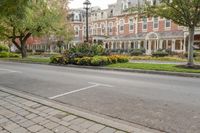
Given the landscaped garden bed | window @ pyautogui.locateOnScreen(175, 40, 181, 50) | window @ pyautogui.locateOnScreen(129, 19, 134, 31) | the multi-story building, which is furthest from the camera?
window @ pyautogui.locateOnScreen(129, 19, 134, 31)

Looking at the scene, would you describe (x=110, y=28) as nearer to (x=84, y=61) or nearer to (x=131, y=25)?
(x=131, y=25)

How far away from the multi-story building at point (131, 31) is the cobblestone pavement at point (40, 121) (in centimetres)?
2156

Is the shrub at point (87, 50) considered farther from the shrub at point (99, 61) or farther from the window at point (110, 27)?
the window at point (110, 27)

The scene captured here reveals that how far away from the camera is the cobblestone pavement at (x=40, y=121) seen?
4.85 m

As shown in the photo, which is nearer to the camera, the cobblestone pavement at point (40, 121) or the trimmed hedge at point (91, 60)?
the cobblestone pavement at point (40, 121)

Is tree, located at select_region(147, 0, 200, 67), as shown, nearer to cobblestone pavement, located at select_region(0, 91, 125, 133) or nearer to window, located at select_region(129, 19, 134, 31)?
cobblestone pavement, located at select_region(0, 91, 125, 133)

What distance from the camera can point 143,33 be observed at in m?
42.7

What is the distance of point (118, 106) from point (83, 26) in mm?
57575

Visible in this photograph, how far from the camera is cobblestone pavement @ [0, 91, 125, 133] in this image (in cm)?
485

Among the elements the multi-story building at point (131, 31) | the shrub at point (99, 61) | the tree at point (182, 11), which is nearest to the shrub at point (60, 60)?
the shrub at point (99, 61)

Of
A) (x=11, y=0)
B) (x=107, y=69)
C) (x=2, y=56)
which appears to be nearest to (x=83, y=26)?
(x=2, y=56)

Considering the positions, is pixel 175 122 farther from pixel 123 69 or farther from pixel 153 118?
pixel 123 69

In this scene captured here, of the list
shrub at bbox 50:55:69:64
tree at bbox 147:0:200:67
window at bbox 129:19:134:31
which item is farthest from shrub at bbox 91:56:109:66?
window at bbox 129:19:134:31

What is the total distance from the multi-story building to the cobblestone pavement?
21.6 m
